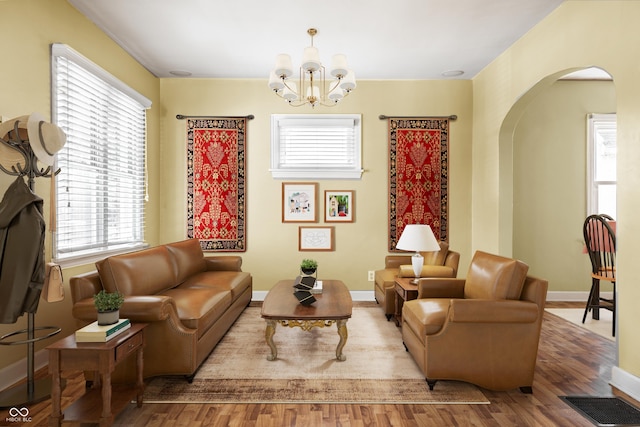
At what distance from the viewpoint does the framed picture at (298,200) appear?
Answer: 5172mm

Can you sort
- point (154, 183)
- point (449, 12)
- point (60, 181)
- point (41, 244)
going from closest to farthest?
point (41, 244)
point (60, 181)
point (449, 12)
point (154, 183)

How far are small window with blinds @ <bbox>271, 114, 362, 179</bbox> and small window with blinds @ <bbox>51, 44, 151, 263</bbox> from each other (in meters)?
1.76

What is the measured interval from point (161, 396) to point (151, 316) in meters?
0.55

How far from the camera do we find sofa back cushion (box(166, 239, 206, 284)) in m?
3.93

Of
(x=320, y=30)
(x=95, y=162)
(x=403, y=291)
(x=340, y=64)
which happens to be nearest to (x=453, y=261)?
(x=403, y=291)

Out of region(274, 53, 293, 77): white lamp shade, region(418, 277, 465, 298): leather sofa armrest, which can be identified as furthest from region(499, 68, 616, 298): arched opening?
region(274, 53, 293, 77): white lamp shade

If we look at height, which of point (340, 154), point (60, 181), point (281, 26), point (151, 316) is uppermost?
point (281, 26)

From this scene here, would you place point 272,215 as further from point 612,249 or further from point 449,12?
point 612,249

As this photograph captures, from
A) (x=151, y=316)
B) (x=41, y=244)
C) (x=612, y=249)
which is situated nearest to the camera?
(x=41, y=244)

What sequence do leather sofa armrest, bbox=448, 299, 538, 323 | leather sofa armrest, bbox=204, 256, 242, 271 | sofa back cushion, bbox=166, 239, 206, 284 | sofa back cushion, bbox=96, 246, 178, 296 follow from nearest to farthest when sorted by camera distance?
leather sofa armrest, bbox=448, 299, 538, 323 < sofa back cushion, bbox=96, 246, 178, 296 < sofa back cushion, bbox=166, 239, 206, 284 < leather sofa armrest, bbox=204, 256, 242, 271

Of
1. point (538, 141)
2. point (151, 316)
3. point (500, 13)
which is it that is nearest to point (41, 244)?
point (151, 316)

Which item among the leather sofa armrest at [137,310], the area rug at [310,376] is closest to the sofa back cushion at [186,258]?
the area rug at [310,376]

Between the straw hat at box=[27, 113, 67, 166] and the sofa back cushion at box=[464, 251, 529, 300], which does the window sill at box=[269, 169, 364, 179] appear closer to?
the sofa back cushion at box=[464, 251, 529, 300]

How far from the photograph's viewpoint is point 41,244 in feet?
7.65
